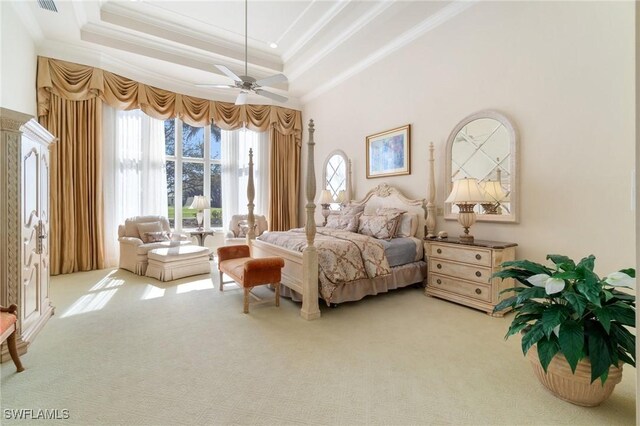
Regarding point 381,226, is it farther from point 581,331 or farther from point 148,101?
point 148,101

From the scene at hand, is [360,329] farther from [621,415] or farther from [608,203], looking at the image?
[608,203]

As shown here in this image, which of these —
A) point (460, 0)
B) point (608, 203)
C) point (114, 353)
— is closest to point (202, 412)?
point (114, 353)

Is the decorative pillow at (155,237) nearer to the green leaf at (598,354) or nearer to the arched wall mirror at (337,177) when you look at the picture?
the arched wall mirror at (337,177)

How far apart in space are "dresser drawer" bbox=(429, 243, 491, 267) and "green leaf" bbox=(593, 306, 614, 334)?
5.23ft

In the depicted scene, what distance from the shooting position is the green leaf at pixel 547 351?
1620mm

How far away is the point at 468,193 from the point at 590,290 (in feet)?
6.30

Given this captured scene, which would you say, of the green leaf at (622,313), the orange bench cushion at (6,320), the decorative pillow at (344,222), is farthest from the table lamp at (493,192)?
the orange bench cushion at (6,320)

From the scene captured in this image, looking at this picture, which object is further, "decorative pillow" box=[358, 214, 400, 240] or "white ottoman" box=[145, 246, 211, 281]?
"white ottoman" box=[145, 246, 211, 281]

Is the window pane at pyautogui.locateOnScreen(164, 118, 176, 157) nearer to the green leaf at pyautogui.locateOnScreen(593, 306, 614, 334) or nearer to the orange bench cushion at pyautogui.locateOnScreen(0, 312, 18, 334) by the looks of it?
the orange bench cushion at pyautogui.locateOnScreen(0, 312, 18, 334)

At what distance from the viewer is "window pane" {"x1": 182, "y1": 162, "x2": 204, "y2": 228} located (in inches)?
Result: 250

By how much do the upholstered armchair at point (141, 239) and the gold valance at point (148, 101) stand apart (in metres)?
2.04

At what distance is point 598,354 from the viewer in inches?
61.1

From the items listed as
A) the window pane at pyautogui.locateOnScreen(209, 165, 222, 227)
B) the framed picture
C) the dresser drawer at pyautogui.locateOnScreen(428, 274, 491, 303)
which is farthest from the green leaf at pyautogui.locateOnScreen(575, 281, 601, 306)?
the window pane at pyautogui.locateOnScreen(209, 165, 222, 227)

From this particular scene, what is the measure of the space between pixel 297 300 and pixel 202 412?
1852 mm
